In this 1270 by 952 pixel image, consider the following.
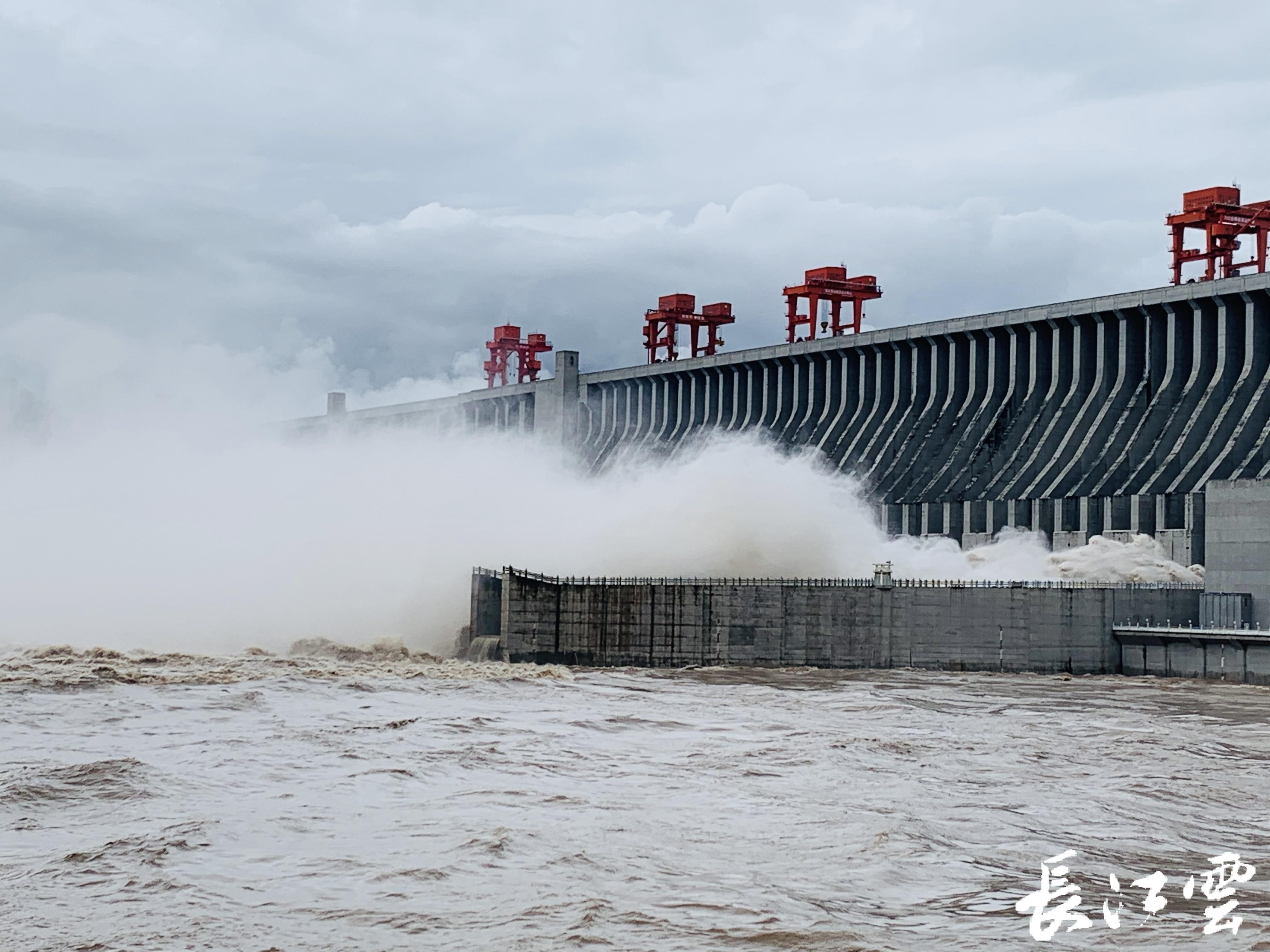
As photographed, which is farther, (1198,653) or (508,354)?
(508,354)

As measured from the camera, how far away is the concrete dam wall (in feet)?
162

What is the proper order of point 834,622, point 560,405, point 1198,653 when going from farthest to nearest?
1. point 560,405
2. point 834,622
3. point 1198,653

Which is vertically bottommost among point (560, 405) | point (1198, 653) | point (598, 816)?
point (598, 816)

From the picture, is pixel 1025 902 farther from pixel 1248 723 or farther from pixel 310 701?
pixel 310 701

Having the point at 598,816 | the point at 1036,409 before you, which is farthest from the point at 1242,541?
the point at 598,816

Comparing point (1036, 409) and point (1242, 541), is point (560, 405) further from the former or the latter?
point (1242, 541)

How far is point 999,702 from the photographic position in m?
40.7

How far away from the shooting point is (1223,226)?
65.2 metres

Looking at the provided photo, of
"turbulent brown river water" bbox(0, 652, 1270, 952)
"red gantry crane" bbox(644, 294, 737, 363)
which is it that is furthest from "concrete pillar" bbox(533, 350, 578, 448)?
"turbulent brown river water" bbox(0, 652, 1270, 952)

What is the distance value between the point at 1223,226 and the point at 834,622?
28675mm

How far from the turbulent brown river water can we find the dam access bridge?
20313 millimetres

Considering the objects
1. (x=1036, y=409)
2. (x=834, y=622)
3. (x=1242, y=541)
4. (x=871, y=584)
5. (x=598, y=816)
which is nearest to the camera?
(x=598, y=816)

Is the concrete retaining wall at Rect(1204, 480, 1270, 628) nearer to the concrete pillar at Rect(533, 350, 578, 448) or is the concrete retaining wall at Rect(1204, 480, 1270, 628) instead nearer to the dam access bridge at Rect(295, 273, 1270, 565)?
the dam access bridge at Rect(295, 273, 1270, 565)

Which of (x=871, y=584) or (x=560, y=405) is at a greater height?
(x=560, y=405)
